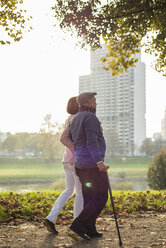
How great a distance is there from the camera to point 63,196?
5.15 metres

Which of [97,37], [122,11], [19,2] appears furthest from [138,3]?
[19,2]

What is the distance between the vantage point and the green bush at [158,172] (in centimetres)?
1848

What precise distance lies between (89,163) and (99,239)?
125cm

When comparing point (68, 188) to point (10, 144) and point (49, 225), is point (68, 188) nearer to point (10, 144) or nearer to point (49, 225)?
point (49, 225)

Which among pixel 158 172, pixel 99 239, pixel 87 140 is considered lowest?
pixel 158 172

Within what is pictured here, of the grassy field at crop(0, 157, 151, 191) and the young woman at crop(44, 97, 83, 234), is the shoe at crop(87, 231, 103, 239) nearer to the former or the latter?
the young woman at crop(44, 97, 83, 234)

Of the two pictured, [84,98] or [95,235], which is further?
[95,235]

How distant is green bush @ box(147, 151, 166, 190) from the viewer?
60.6 ft

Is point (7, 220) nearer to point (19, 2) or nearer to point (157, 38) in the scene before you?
point (19, 2)

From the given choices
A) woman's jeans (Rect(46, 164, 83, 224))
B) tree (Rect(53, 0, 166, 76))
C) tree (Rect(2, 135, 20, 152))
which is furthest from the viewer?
tree (Rect(2, 135, 20, 152))

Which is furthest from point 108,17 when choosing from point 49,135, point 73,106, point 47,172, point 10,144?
A: point 10,144

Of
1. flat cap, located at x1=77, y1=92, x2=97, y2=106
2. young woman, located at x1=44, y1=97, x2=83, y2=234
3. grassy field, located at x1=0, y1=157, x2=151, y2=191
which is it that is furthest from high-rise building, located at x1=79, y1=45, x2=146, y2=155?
flat cap, located at x1=77, y1=92, x2=97, y2=106

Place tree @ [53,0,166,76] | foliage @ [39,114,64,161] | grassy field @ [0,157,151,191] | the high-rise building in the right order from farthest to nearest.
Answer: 1. the high-rise building
2. foliage @ [39,114,64,161]
3. grassy field @ [0,157,151,191]
4. tree @ [53,0,166,76]

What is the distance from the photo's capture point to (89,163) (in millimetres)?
Result: 4637
